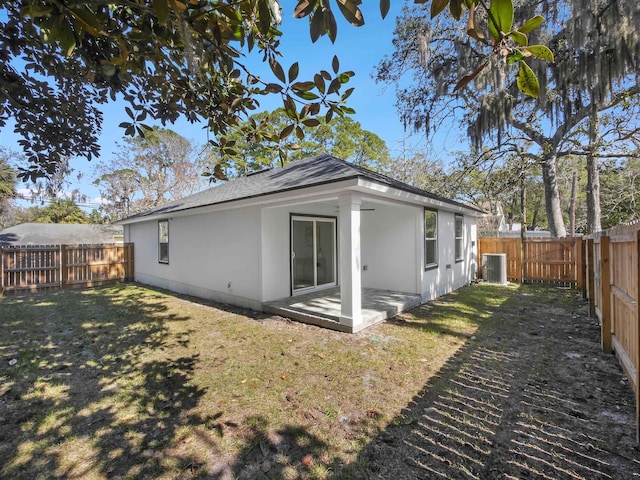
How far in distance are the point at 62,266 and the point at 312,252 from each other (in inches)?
375

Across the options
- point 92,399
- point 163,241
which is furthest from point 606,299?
point 163,241

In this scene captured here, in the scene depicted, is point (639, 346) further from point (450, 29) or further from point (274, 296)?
point (450, 29)

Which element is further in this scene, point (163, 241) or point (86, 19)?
point (163, 241)

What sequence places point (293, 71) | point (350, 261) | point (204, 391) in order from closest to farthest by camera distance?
point (293, 71) < point (204, 391) < point (350, 261)

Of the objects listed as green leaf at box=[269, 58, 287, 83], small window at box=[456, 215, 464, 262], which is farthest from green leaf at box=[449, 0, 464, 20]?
small window at box=[456, 215, 464, 262]

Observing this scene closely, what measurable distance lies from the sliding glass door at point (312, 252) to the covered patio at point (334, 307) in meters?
0.43

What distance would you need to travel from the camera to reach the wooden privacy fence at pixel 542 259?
9875mm

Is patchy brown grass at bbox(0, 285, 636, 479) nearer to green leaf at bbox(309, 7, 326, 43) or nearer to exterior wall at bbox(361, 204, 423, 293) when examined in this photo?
exterior wall at bbox(361, 204, 423, 293)

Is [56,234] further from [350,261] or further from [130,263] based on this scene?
[350,261]

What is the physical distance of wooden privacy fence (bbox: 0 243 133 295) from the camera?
9992 mm

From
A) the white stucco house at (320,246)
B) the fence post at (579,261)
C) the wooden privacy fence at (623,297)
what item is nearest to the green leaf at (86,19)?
the white stucco house at (320,246)

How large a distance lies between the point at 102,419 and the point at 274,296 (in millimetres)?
4390

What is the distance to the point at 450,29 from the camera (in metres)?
9.91

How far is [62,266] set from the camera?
1086 centimetres
